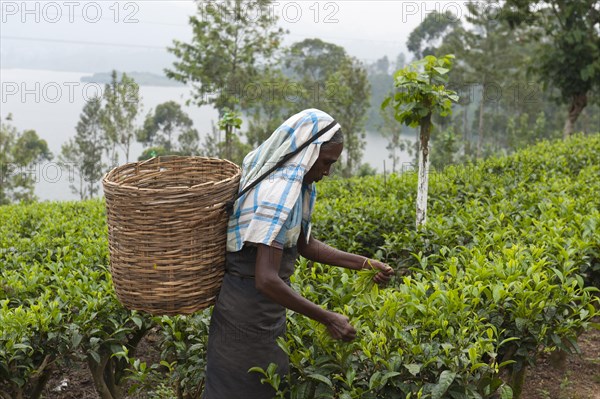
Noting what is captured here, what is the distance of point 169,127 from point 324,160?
33.8 m

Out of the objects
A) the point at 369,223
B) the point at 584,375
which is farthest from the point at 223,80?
the point at 584,375

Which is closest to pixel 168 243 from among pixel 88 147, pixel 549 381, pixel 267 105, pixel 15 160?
pixel 549 381

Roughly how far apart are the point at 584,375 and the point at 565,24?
1143cm

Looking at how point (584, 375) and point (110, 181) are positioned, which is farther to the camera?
point (584, 375)

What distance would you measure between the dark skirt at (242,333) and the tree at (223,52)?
15647mm

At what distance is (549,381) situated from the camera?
143 inches

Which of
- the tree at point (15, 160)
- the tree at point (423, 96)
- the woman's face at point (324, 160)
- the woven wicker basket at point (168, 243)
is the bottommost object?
the tree at point (15, 160)

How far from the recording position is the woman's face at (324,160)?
6.86 ft

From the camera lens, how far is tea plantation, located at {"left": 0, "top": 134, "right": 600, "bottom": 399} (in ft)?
7.36

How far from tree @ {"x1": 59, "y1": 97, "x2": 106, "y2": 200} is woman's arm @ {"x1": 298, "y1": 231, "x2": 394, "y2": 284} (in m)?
27.2

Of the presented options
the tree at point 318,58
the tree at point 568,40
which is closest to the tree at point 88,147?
the tree at point 318,58

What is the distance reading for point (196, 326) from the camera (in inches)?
108

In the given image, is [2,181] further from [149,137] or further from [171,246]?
[171,246]

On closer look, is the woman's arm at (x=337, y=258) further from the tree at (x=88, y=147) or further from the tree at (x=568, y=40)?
the tree at (x=88, y=147)
